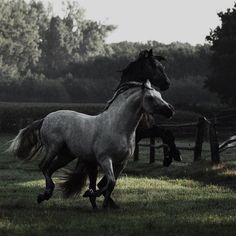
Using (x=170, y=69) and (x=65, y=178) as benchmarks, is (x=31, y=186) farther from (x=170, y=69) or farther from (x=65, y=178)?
(x=170, y=69)

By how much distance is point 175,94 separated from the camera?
6481cm

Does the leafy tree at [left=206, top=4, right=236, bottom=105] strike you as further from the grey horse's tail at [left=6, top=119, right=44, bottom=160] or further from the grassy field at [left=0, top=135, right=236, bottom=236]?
the grey horse's tail at [left=6, top=119, right=44, bottom=160]

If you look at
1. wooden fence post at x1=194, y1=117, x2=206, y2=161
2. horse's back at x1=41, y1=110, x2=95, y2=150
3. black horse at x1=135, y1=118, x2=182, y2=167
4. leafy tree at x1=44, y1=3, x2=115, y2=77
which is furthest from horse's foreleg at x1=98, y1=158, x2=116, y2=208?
leafy tree at x1=44, y1=3, x2=115, y2=77

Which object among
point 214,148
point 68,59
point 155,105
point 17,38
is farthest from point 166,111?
point 68,59

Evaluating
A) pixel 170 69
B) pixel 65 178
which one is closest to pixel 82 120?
pixel 65 178

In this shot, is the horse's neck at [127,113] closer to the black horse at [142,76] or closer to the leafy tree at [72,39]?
the black horse at [142,76]

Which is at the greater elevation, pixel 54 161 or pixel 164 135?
pixel 164 135

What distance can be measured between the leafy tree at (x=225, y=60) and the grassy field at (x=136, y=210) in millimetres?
32335

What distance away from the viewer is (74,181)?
9.18 m

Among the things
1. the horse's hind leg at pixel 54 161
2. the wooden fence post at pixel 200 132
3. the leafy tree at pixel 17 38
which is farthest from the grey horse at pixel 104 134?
the leafy tree at pixel 17 38

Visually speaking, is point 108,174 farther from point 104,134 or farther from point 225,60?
point 225,60

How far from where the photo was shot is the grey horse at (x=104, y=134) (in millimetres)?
8438

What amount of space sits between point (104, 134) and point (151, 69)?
2037 mm

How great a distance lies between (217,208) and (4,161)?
44.8 feet
